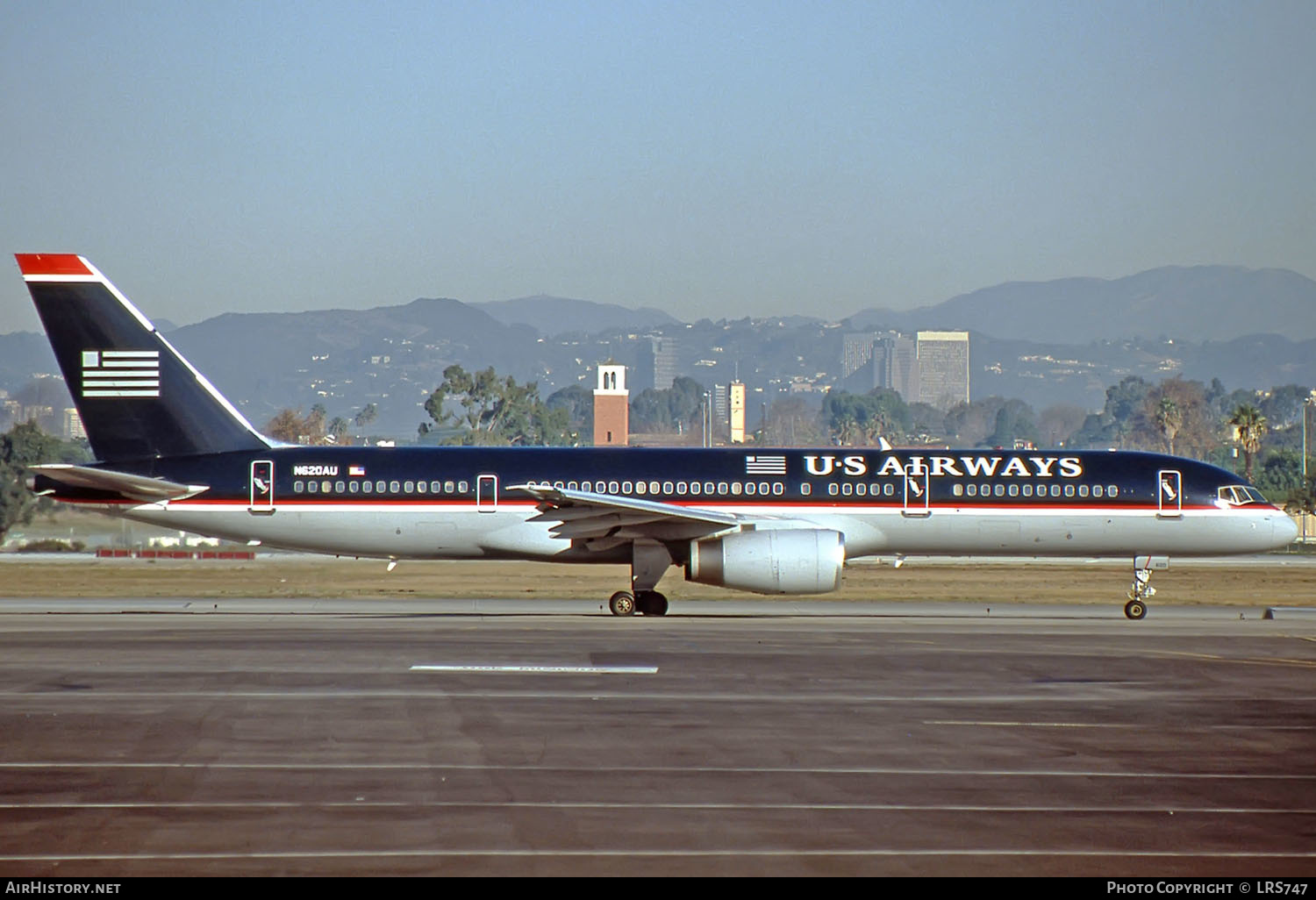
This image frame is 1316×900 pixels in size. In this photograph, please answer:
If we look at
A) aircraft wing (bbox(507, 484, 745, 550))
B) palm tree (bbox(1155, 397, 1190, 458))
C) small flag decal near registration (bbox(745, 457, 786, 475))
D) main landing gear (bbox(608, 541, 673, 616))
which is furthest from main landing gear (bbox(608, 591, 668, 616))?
palm tree (bbox(1155, 397, 1190, 458))

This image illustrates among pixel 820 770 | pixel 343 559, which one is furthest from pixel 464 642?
pixel 343 559

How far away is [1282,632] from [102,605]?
2465 cm

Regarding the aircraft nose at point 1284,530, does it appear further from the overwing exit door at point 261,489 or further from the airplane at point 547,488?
the overwing exit door at point 261,489

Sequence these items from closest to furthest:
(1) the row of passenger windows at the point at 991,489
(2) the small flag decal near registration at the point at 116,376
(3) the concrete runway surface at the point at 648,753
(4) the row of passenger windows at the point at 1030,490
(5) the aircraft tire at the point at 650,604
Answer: (3) the concrete runway surface at the point at 648,753, (5) the aircraft tire at the point at 650,604, (2) the small flag decal near registration at the point at 116,376, (1) the row of passenger windows at the point at 991,489, (4) the row of passenger windows at the point at 1030,490

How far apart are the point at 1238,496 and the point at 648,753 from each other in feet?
71.6

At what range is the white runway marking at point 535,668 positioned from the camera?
21438 mm

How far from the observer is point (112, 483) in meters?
30.1

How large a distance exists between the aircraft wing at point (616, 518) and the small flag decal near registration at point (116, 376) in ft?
26.7

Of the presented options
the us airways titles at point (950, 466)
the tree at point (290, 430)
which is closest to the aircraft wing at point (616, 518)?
the us airways titles at point (950, 466)

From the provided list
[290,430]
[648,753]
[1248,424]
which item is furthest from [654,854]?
[290,430]

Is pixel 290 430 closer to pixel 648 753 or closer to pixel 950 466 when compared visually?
pixel 950 466

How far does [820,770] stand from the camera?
48.4ft

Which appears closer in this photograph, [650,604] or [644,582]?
[644,582]
